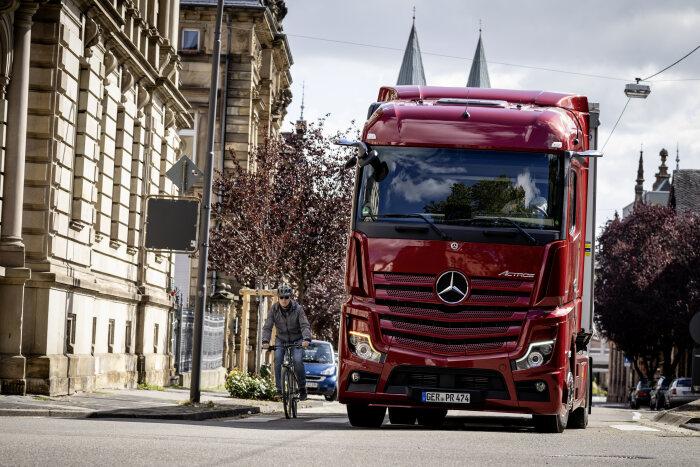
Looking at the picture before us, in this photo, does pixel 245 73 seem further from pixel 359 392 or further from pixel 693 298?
pixel 359 392

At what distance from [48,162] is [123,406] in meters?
4.12

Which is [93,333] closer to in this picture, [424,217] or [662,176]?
[424,217]

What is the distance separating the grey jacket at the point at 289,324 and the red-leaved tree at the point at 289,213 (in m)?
25.4

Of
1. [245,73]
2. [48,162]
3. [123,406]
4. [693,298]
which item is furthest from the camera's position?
[693,298]

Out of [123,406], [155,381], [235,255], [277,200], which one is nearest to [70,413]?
[123,406]

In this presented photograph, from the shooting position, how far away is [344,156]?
172 ft

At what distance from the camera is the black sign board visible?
→ 74.3 feet

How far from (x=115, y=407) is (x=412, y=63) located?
95.4 m

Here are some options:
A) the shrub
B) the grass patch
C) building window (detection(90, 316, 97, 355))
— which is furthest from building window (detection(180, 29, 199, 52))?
building window (detection(90, 316, 97, 355))

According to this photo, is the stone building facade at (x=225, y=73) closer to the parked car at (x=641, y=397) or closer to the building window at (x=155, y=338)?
the parked car at (x=641, y=397)

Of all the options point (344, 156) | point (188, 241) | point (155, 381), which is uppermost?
point (344, 156)

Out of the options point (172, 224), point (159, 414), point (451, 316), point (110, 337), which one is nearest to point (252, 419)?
point (159, 414)

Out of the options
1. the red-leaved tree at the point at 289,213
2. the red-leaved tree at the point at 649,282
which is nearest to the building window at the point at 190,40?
the red-leaved tree at the point at 289,213

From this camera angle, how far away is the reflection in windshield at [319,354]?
1517 inches
